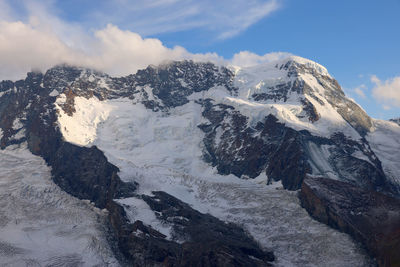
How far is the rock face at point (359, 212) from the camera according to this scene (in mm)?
154625

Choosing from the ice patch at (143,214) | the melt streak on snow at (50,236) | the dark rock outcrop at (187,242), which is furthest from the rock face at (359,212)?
the melt streak on snow at (50,236)

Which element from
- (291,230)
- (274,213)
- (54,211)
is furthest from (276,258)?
(54,211)

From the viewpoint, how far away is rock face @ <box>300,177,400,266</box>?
154625 millimetres

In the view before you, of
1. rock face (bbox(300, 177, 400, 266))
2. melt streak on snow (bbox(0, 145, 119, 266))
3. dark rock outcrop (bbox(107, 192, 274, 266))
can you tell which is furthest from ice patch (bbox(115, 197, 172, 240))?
rock face (bbox(300, 177, 400, 266))

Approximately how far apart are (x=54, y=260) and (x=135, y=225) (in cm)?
2631

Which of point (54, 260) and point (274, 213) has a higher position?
point (274, 213)

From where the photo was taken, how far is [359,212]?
17550cm

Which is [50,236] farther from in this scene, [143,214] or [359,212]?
[359,212]

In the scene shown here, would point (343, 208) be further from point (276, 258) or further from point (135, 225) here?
point (135, 225)

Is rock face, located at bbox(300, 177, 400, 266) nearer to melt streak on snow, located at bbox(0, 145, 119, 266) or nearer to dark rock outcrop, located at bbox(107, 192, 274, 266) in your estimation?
dark rock outcrop, located at bbox(107, 192, 274, 266)

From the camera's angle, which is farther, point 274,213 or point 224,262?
point 274,213

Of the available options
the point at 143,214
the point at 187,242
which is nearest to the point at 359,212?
the point at 187,242

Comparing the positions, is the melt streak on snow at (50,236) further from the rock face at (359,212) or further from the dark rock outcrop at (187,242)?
the rock face at (359,212)

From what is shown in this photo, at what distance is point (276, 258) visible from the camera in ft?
525
